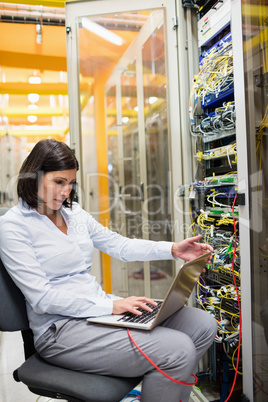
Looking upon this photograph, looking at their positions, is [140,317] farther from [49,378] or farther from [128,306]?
[49,378]

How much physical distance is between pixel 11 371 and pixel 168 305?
5.44 feet

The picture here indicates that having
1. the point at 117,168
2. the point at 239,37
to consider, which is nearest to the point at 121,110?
the point at 117,168

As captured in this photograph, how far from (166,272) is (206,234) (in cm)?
177

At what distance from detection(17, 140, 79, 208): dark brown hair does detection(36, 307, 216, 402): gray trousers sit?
50 cm

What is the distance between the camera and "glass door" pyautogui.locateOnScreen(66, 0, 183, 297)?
9.89 ft

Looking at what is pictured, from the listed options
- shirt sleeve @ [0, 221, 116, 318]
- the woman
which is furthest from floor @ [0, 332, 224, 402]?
shirt sleeve @ [0, 221, 116, 318]

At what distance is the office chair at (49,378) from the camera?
103cm

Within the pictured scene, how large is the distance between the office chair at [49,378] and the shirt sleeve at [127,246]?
0.48 metres

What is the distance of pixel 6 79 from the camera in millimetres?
5027

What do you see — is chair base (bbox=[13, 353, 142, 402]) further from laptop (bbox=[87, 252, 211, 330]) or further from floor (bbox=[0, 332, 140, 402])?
floor (bbox=[0, 332, 140, 402])

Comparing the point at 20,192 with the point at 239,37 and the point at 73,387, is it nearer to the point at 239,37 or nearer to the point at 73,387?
the point at 73,387

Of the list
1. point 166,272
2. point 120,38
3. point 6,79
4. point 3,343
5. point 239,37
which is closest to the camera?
point 239,37

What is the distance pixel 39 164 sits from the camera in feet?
4.32

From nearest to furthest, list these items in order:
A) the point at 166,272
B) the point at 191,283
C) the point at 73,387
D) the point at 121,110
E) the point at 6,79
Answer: the point at 73,387
the point at 191,283
the point at 121,110
the point at 166,272
the point at 6,79
